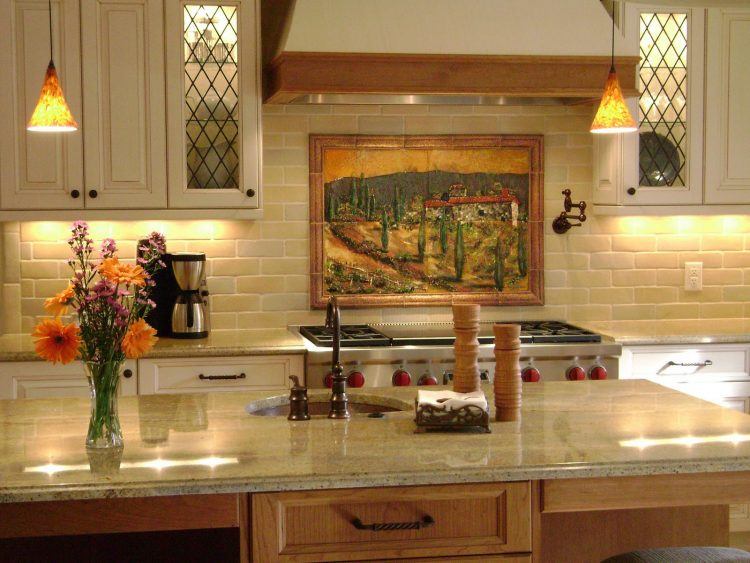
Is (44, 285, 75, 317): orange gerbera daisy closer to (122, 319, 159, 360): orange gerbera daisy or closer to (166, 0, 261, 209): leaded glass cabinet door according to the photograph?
(122, 319, 159, 360): orange gerbera daisy

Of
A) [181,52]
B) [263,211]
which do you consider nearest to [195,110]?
[181,52]

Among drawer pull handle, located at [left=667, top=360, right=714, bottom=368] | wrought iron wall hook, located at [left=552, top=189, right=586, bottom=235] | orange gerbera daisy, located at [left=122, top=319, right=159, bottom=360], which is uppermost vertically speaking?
wrought iron wall hook, located at [left=552, top=189, right=586, bottom=235]

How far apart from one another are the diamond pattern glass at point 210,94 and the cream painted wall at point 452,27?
0.39 metres

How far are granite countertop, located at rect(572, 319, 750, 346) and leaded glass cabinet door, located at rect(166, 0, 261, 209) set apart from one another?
Answer: 5.64 feet

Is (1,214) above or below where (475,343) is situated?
above

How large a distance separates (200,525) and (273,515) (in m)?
0.16

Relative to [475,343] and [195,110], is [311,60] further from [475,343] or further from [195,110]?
[475,343]

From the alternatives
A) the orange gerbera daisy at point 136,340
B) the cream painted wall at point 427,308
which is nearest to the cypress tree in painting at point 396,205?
the cream painted wall at point 427,308

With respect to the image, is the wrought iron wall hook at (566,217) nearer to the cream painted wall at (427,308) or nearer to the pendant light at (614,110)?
the cream painted wall at (427,308)

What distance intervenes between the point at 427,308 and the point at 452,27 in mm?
1370

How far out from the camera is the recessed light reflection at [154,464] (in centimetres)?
235

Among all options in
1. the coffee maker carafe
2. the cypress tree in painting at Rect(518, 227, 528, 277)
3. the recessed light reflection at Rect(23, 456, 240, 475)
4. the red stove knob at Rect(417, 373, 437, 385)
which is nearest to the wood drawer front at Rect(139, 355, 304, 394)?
the coffee maker carafe

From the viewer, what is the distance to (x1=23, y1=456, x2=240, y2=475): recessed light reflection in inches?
92.7

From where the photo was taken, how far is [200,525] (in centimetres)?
234
